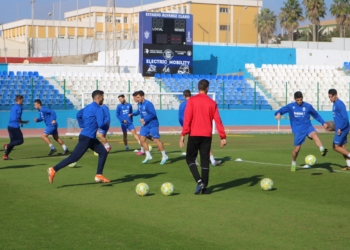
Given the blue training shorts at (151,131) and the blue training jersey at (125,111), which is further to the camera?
the blue training jersey at (125,111)

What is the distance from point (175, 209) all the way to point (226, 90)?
36.5 meters

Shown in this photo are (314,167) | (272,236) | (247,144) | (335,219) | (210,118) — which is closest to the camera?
(272,236)

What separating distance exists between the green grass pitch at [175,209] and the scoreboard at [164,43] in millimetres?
29336

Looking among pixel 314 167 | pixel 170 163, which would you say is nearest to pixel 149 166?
pixel 170 163

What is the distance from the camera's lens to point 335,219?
31.6 feet

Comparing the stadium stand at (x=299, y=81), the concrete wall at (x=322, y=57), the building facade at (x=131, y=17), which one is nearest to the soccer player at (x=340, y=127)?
the stadium stand at (x=299, y=81)

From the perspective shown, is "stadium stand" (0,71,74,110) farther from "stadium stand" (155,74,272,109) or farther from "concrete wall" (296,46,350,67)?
"concrete wall" (296,46,350,67)

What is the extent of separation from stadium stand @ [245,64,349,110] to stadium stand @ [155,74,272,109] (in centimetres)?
150

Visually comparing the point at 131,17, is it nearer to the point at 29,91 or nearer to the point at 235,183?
the point at 29,91

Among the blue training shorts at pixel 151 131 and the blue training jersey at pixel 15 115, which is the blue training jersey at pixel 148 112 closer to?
the blue training shorts at pixel 151 131

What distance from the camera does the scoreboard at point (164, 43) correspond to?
4619 cm

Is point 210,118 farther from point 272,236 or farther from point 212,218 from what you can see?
point 272,236

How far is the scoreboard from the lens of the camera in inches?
1818

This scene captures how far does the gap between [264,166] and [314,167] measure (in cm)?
133
